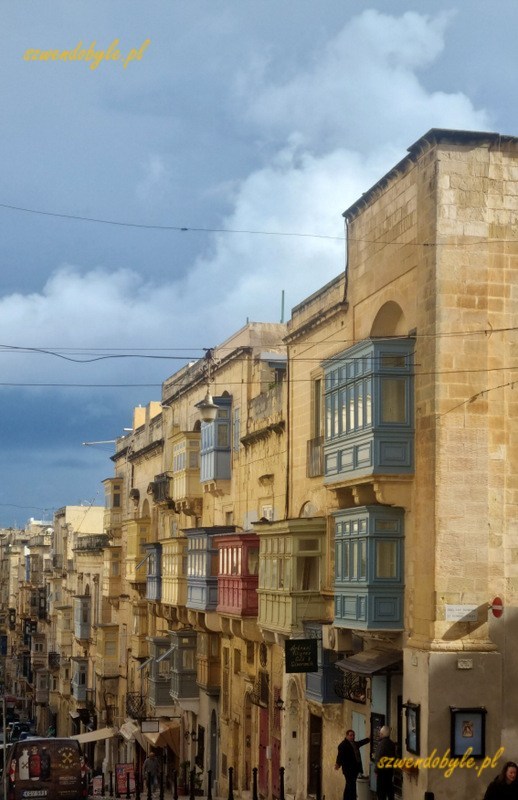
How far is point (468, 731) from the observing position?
19.6 meters

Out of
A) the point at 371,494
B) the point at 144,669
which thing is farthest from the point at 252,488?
the point at 144,669

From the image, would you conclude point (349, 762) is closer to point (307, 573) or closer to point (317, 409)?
point (307, 573)

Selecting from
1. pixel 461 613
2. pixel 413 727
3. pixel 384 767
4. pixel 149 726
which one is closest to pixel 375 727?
A: pixel 384 767

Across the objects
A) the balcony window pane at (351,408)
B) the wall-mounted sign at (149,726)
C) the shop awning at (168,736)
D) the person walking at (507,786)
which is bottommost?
the shop awning at (168,736)

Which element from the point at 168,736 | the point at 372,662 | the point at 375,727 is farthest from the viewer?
the point at 168,736

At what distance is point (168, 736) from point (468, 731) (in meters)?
23.4

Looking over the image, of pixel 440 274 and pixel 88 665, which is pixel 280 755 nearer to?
pixel 440 274

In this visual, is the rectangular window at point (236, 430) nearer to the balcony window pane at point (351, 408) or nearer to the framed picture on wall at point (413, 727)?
the balcony window pane at point (351, 408)

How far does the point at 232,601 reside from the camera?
104ft

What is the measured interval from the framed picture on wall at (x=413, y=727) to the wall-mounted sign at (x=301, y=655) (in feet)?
17.3

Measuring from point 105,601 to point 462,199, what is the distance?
139ft

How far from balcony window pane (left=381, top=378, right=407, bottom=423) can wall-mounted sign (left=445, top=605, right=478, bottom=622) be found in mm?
3451

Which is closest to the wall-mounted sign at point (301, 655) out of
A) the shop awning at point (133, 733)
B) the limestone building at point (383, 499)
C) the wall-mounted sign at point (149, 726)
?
the limestone building at point (383, 499)

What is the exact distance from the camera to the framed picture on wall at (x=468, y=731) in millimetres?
19469
